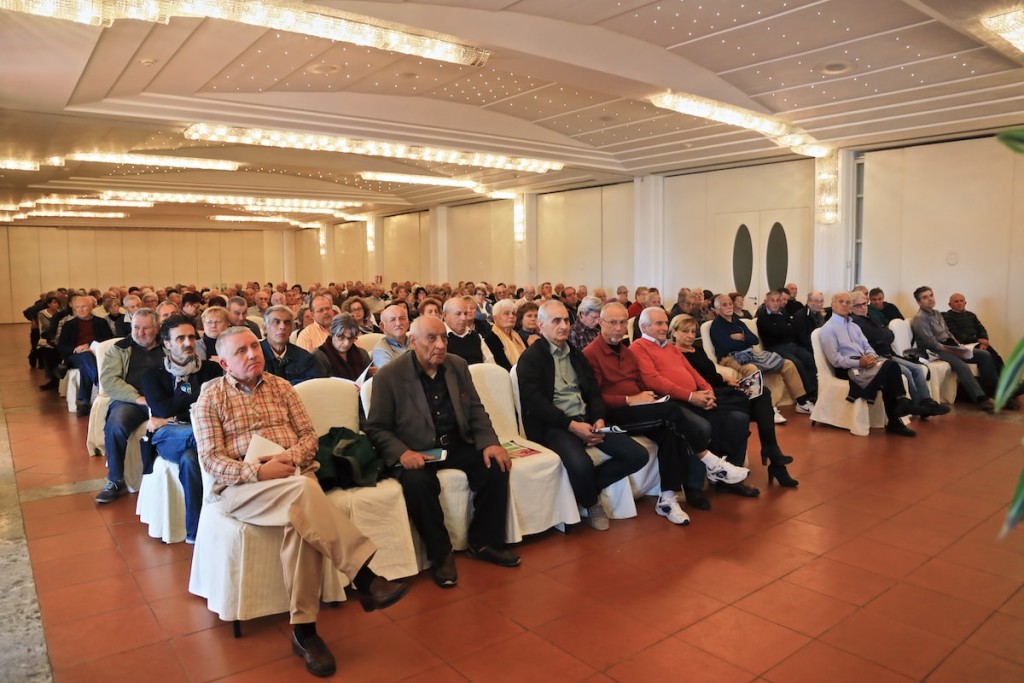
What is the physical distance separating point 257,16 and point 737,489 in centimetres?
454

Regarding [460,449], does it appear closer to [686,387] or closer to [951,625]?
[686,387]

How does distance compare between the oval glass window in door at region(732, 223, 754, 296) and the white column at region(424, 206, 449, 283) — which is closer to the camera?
the oval glass window in door at region(732, 223, 754, 296)

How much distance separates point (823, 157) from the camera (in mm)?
10570

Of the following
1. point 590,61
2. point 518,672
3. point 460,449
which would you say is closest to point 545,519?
point 460,449

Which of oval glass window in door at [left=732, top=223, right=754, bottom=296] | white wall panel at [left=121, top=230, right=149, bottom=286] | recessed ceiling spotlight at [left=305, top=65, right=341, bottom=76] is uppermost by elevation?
recessed ceiling spotlight at [left=305, top=65, right=341, bottom=76]

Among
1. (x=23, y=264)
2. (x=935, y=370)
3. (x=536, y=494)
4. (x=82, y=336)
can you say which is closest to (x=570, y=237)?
(x=935, y=370)

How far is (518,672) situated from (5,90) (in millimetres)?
7115

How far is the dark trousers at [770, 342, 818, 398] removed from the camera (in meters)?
7.54

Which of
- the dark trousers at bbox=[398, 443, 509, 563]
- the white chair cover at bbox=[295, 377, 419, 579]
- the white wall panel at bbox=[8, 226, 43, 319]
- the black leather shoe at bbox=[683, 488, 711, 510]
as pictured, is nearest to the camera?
the white chair cover at bbox=[295, 377, 419, 579]

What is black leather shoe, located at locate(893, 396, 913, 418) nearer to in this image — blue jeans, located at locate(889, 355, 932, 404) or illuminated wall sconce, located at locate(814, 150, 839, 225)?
blue jeans, located at locate(889, 355, 932, 404)

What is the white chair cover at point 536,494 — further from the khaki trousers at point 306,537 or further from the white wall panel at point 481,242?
the white wall panel at point 481,242

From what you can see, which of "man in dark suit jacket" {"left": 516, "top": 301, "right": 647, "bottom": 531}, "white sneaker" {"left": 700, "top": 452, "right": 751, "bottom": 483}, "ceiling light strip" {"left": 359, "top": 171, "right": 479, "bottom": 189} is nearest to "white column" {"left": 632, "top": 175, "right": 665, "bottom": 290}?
"ceiling light strip" {"left": 359, "top": 171, "right": 479, "bottom": 189}

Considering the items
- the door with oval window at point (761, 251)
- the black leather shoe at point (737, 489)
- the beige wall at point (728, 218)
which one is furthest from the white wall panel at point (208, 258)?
the black leather shoe at point (737, 489)

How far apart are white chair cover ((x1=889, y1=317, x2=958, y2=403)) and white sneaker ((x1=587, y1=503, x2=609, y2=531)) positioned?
4.94 m
